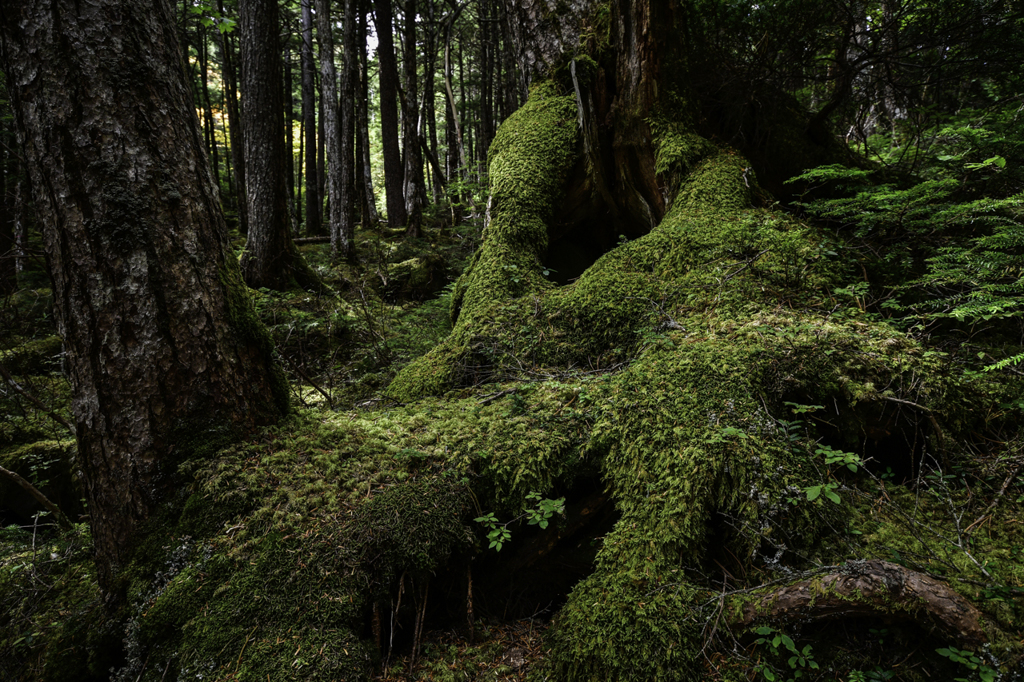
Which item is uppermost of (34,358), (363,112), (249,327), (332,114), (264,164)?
(363,112)

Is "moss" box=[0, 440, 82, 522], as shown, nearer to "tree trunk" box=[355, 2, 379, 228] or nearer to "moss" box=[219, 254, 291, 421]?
"moss" box=[219, 254, 291, 421]

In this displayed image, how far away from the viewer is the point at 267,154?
7770 mm

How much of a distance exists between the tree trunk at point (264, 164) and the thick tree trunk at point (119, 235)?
5.75m

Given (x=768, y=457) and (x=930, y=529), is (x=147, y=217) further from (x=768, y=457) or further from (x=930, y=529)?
(x=930, y=529)

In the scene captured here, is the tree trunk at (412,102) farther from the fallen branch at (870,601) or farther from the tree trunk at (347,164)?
the fallen branch at (870,601)

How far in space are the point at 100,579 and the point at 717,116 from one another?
6.75m

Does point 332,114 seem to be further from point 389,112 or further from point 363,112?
point 363,112

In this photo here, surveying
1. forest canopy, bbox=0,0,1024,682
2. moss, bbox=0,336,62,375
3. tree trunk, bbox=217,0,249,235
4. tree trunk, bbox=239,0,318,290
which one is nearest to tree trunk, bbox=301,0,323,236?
tree trunk, bbox=217,0,249,235

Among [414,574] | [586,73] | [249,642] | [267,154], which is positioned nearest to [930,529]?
[414,574]

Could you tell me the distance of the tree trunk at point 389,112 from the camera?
1247 centimetres

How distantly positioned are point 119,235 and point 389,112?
13.2 m

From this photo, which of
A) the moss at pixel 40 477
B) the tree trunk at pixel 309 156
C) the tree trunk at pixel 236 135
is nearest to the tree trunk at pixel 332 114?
the tree trunk at pixel 236 135

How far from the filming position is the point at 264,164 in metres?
7.70

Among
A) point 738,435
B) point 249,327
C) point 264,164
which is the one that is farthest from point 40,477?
point 738,435
